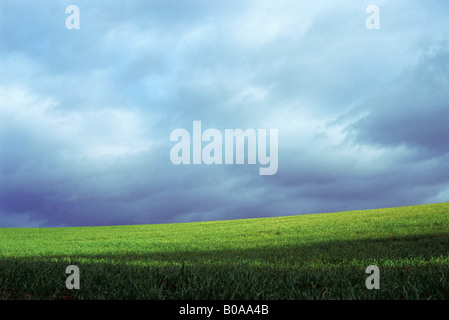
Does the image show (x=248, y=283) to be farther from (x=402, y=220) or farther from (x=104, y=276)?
(x=402, y=220)

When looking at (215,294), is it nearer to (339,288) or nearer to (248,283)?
(248,283)

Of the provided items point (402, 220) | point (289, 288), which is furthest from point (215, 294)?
point (402, 220)

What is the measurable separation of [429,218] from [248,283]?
26.7m

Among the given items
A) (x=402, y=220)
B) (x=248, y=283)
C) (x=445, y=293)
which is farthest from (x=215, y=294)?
(x=402, y=220)

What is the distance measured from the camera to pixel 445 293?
481cm

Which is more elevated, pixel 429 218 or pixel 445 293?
pixel 429 218

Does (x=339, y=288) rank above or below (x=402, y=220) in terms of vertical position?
below

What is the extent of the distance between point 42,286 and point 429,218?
28627 mm

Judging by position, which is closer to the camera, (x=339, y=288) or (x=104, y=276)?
(x=339, y=288)

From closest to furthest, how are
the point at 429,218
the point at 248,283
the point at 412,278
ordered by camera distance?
1. the point at 248,283
2. the point at 412,278
3. the point at 429,218
